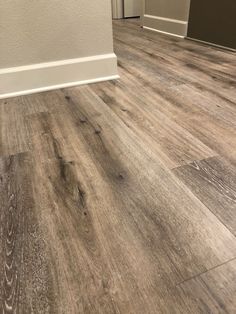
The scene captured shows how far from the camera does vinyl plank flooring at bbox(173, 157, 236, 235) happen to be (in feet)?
2.45

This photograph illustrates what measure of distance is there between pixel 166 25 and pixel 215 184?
2.48 metres

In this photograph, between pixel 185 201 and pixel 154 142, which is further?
pixel 154 142

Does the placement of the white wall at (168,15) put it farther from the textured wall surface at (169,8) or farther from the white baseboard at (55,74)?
the white baseboard at (55,74)

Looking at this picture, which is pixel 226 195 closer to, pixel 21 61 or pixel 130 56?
pixel 21 61

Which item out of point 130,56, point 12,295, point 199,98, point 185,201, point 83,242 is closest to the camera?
point 12,295

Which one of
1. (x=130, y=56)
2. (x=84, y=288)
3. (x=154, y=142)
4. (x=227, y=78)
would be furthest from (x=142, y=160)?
(x=130, y=56)

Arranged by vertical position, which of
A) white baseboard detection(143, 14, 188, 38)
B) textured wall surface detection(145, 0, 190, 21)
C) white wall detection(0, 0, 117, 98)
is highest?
white wall detection(0, 0, 117, 98)

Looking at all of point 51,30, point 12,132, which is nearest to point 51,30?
point 51,30

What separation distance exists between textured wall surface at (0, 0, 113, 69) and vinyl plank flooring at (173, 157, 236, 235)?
102cm

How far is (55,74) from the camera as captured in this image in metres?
1.56

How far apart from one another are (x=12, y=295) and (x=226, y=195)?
0.60 metres

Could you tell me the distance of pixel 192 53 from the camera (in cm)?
221

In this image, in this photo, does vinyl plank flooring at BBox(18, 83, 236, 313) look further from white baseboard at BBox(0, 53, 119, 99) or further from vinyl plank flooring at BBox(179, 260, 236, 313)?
white baseboard at BBox(0, 53, 119, 99)

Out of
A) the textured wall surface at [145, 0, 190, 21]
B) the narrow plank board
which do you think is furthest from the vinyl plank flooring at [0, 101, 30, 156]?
the textured wall surface at [145, 0, 190, 21]
